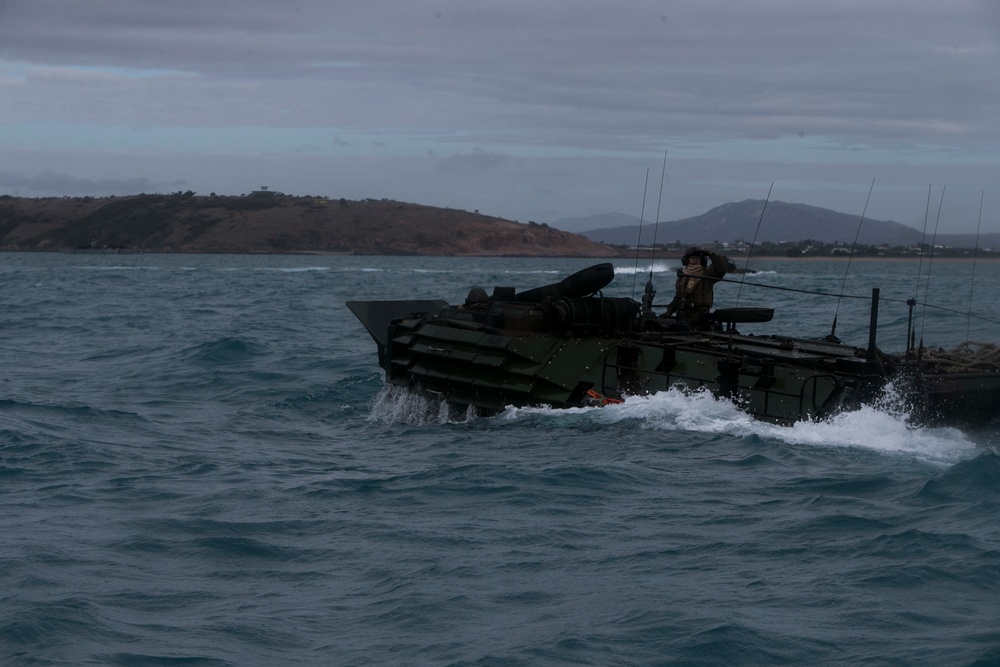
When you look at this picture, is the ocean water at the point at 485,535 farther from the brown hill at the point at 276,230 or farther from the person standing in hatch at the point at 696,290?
the brown hill at the point at 276,230

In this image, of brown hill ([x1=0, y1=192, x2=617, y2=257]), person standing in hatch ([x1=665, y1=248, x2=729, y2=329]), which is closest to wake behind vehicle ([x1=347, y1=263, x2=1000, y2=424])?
person standing in hatch ([x1=665, y1=248, x2=729, y2=329])

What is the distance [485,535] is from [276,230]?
121 meters

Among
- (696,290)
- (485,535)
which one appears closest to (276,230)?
(696,290)

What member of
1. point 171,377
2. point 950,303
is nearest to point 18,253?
point 950,303

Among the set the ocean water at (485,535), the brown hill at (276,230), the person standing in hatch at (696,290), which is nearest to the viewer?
the ocean water at (485,535)

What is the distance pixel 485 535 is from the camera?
11.1 m

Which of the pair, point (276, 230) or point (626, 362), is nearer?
point (626, 362)

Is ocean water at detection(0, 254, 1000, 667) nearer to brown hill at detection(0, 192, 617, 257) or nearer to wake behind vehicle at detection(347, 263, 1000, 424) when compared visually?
wake behind vehicle at detection(347, 263, 1000, 424)

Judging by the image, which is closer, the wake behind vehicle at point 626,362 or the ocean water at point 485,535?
the ocean water at point 485,535

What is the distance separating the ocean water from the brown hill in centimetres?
10650

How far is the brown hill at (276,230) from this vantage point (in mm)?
126188

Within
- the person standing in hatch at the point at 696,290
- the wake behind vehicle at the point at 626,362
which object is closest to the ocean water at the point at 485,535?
the wake behind vehicle at the point at 626,362

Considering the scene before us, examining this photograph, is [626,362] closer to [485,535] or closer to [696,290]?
[696,290]

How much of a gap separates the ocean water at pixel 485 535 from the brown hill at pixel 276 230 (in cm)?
10650
